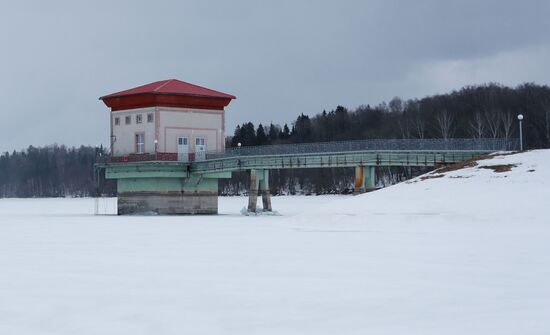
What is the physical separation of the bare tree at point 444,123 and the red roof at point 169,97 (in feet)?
132

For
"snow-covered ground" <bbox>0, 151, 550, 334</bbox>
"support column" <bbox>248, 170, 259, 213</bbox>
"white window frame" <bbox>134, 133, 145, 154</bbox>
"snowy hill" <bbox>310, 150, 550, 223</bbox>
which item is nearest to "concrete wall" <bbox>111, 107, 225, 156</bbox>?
"white window frame" <bbox>134, 133, 145, 154</bbox>

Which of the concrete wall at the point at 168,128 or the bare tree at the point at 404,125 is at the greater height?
the bare tree at the point at 404,125

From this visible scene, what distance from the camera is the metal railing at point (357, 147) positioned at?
43.4m

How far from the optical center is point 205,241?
25.5 meters

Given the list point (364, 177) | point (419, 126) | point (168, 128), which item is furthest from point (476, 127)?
point (364, 177)

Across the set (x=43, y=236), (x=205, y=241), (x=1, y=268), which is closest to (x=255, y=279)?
(x=1, y=268)

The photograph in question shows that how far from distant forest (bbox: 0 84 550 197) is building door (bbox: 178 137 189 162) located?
661 centimetres

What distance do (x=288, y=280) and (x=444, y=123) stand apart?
272 feet

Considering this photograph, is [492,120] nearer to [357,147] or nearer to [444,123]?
[444,123]

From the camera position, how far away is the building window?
58.0 meters

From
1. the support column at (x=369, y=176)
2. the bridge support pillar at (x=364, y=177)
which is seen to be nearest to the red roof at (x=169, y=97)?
the bridge support pillar at (x=364, y=177)

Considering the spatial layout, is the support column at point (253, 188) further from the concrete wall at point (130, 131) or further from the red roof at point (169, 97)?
the concrete wall at point (130, 131)

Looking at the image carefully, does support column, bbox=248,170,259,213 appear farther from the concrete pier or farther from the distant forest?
the distant forest

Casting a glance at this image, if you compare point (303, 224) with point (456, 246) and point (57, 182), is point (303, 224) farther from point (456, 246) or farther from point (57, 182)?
point (57, 182)
